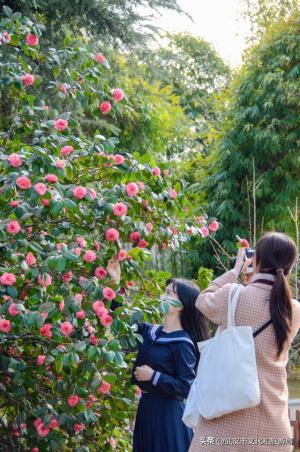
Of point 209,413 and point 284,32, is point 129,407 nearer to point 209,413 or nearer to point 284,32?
point 209,413

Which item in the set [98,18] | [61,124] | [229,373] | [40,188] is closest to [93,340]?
[40,188]

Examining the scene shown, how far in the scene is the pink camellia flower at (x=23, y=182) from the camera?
2744mm

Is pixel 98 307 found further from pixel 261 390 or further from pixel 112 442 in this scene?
pixel 112 442

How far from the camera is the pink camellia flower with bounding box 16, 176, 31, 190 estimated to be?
274cm

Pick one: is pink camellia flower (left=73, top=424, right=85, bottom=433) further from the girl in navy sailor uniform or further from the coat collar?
the coat collar

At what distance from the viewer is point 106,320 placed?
2818 millimetres

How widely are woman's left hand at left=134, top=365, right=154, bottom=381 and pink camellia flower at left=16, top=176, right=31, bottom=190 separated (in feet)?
2.90

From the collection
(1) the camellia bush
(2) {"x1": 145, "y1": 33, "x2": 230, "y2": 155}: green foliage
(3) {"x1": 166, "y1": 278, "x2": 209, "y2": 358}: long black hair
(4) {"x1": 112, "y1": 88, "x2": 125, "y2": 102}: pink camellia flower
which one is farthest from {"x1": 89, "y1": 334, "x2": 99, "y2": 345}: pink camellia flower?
(2) {"x1": 145, "y1": 33, "x2": 230, "y2": 155}: green foliage

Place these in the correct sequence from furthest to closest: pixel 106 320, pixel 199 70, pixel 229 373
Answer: pixel 199 70
pixel 106 320
pixel 229 373

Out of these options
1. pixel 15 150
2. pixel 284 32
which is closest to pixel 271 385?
pixel 15 150

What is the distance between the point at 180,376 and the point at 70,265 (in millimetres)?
635

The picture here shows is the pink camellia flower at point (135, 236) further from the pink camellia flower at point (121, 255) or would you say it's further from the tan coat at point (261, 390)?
the tan coat at point (261, 390)

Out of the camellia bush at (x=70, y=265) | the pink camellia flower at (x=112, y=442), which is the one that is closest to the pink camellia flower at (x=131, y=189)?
the camellia bush at (x=70, y=265)

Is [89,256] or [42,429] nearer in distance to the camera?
[89,256]
